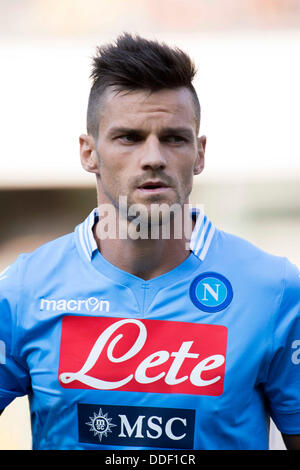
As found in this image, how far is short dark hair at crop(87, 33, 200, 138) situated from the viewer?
2.40 metres

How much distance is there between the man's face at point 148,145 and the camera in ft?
7.59

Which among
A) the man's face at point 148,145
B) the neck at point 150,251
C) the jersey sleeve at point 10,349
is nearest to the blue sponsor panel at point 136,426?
the jersey sleeve at point 10,349

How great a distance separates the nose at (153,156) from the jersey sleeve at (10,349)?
2.16ft

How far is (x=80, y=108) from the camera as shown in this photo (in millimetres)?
7723

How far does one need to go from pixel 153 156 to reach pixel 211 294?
1.79 ft

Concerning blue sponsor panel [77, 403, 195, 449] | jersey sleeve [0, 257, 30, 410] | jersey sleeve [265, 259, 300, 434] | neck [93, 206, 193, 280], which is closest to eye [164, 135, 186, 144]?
neck [93, 206, 193, 280]

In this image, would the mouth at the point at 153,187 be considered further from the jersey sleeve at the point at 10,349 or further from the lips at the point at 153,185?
the jersey sleeve at the point at 10,349

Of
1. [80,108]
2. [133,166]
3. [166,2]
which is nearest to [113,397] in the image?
[133,166]

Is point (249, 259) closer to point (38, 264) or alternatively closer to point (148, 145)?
point (148, 145)

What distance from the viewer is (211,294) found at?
8.11 ft

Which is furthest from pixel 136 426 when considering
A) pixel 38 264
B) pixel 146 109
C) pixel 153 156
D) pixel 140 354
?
pixel 146 109

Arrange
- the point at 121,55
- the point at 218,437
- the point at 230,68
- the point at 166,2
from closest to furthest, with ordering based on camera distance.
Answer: the point at 218,437, the point at 121,55, the point at 230,68, the point at 166,2
